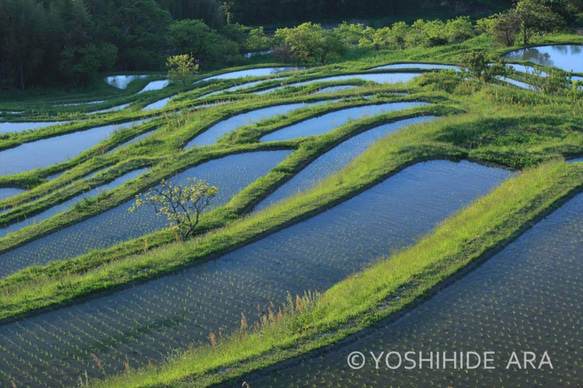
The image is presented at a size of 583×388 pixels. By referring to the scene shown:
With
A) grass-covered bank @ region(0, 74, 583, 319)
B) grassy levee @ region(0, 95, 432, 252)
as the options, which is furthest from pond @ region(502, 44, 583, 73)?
grassy levee @ region(0, 95, 432, 252)

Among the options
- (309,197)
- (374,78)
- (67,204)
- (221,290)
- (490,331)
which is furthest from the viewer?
(374,78)

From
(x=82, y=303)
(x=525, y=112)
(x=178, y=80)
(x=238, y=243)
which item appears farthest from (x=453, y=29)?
(x=82, y=303)

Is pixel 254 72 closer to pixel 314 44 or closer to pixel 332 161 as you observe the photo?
pixel 314 44

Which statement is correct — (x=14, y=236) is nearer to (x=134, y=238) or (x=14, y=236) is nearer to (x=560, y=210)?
(x=134, y=238)

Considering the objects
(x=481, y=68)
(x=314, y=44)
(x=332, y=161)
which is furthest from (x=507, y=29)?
(x=332, y=161)

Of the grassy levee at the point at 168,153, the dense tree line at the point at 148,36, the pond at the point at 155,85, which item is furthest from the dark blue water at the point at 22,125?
the dense tree line at the point at 148,36

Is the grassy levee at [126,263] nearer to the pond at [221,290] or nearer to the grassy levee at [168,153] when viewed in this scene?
the pond at [221,290]
